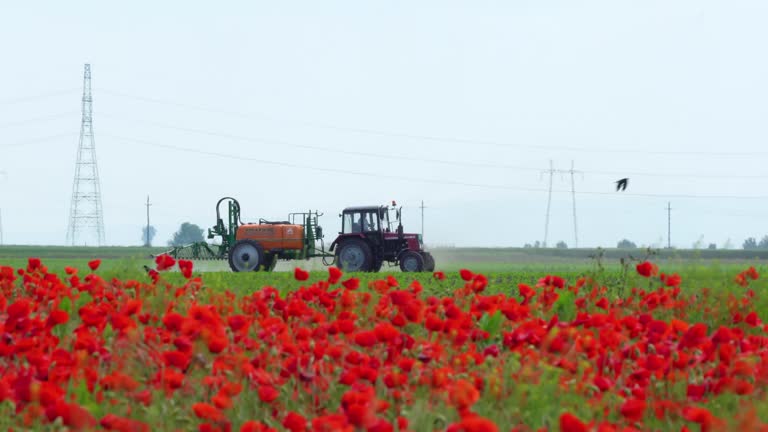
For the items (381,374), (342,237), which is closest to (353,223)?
(342,237)

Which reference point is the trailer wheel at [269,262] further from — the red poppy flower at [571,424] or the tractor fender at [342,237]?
the red poppy flower at [571,424]

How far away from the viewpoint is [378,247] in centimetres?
2356

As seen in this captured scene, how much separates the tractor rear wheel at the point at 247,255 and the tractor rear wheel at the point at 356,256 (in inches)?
118

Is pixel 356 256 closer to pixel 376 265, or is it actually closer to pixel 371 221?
pixel 376 265

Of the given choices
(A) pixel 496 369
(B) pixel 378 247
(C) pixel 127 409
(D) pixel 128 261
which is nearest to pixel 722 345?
(A) pixel 496 369

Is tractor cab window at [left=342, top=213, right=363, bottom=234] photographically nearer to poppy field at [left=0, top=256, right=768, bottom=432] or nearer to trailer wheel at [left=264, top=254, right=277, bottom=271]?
trailer wheel at [left=264, top=254, right=277, bottom=271]

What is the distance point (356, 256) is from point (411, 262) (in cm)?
151

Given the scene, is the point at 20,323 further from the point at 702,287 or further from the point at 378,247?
the point at 378,247

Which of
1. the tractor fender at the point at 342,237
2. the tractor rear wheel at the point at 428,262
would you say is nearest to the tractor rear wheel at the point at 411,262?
the tractor rear wheel at the point at 428,262

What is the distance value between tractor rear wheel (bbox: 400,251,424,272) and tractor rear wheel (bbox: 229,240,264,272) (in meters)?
4.53

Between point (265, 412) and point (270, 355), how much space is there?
0.38 meters

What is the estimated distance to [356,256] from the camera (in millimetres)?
23047

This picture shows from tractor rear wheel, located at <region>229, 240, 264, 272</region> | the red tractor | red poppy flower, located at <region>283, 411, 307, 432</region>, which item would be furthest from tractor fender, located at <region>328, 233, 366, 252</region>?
red poppy flower, located at <region>283, 411, 307, 432</region>

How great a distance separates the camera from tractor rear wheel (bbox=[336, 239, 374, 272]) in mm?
23000
